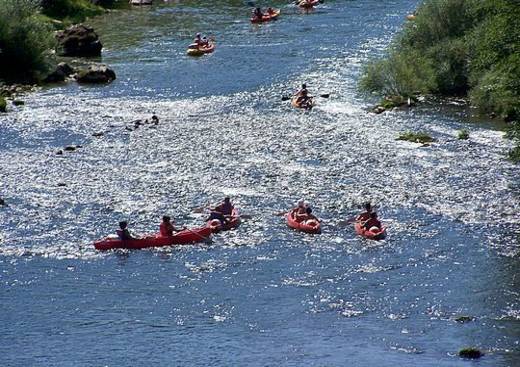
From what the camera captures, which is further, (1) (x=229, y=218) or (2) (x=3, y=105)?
(2) (x=3, y=105)

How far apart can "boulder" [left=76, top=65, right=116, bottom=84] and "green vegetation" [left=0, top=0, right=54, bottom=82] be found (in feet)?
10.6

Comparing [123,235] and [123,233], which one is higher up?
[123,233]

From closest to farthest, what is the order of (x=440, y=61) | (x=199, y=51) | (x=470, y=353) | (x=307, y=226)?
A: (x=470, y=353) < (x=307, y=226) < (x=440, y=61) < (x=199, y=51)

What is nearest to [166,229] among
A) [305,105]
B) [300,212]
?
[300,212]

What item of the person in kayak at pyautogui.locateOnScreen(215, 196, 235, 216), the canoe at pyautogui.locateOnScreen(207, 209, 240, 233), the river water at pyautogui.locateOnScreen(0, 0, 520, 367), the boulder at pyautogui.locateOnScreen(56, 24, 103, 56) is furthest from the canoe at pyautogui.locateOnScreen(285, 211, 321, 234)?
the boulder at pyautogui.locateOnScreen(56, 24, 103, 56)

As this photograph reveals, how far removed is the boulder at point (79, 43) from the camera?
307 feet

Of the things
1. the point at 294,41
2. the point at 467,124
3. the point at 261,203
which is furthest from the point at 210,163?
the point at 294,41

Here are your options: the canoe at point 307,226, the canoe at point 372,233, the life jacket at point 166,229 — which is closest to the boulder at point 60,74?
the life jacket at point 166,229

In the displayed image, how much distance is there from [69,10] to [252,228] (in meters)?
63.4

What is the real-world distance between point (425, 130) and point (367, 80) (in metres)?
9.76

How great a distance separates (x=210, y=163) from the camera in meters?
64.7

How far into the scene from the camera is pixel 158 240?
52969mm

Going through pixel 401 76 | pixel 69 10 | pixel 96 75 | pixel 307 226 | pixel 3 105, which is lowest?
pixel 307 226

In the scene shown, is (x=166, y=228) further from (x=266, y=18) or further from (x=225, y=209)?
(x=266, y=18)
